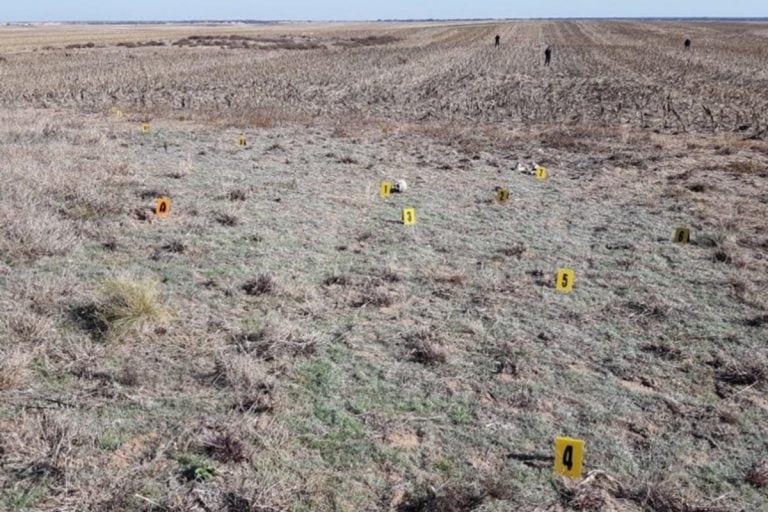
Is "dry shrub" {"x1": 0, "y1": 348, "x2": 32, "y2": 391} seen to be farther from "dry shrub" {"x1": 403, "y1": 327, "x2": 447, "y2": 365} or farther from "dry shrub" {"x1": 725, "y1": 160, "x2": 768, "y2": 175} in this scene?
"dry shrub" {"x1": 725, "y1": 160, "x2": 768, "y2": 175}

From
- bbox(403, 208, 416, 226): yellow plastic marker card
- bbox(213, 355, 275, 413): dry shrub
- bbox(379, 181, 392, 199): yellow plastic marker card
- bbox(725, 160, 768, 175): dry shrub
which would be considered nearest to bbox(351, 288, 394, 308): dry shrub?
bbox(213, 355, 275, 413): dry shrub

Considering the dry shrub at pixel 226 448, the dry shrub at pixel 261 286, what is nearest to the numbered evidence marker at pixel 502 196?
the dry shrub at pixel 261 286

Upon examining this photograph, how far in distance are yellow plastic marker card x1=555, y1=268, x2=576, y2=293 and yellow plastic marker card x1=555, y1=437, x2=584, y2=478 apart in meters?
2.44

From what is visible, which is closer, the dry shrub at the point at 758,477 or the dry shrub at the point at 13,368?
the dry shrub at the point at 758,477

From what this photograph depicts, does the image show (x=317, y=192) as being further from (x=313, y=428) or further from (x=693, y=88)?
(x=693, y=88)

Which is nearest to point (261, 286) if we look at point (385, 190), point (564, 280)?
point (564, 280)

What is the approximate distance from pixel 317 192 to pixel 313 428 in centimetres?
545

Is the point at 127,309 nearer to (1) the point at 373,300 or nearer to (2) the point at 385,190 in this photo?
(1) the point at 373,300

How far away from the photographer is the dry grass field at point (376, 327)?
11.0ft

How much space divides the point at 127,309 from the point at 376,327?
6.20 feet

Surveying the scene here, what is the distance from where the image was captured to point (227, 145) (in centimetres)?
1197

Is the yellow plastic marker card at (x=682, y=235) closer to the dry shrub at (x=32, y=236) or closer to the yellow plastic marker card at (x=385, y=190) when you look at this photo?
the yellow plastic marker card at (x=385, y=190)

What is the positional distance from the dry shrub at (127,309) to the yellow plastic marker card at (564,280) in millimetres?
3317

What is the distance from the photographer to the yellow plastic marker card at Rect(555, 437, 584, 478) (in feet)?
10.9
